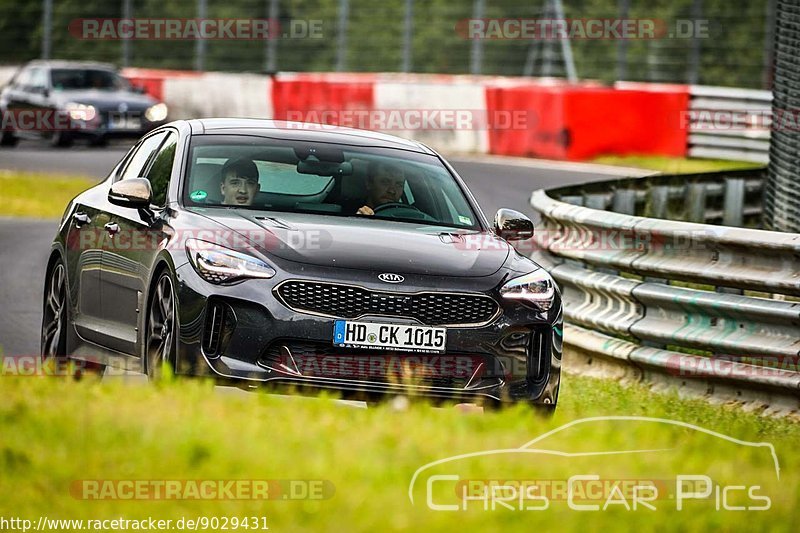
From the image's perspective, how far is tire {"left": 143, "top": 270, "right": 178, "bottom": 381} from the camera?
308 inches

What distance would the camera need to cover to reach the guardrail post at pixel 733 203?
51.8 feet

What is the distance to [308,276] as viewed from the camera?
303 inches

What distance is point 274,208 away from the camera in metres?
8.77

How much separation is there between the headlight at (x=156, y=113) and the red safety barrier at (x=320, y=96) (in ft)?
7.42

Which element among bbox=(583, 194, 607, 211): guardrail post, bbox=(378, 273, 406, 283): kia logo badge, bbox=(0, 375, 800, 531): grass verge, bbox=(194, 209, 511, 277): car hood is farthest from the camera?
bbox=(583, 194, 607, 211): guardrail post

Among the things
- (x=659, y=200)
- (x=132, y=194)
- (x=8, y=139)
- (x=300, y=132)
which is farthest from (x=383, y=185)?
(x=8, y=139)

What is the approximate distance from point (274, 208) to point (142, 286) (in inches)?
31.4

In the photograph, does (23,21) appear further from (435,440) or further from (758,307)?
(435,440)

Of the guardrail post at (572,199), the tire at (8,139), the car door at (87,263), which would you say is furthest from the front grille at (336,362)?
the tire at (8,139)

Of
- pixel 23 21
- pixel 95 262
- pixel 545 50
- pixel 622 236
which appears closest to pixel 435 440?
pixel 95 262

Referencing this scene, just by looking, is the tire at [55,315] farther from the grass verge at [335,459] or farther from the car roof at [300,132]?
the grass verge at [335,459]

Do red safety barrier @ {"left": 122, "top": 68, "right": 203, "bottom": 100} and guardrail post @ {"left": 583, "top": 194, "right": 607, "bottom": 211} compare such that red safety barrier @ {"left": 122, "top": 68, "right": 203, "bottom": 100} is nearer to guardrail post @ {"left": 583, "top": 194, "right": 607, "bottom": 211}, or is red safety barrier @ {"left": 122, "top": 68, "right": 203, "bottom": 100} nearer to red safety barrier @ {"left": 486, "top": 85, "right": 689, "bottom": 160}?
red safety barrier @ {"left": 486, "top": 85, "right": 689, "bottom": 160}

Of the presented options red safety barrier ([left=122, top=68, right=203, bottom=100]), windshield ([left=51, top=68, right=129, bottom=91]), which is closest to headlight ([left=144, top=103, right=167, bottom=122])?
windshield ([left=51, top=68, right=129, bottom=91])

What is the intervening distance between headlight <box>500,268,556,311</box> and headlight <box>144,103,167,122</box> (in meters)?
25.0
